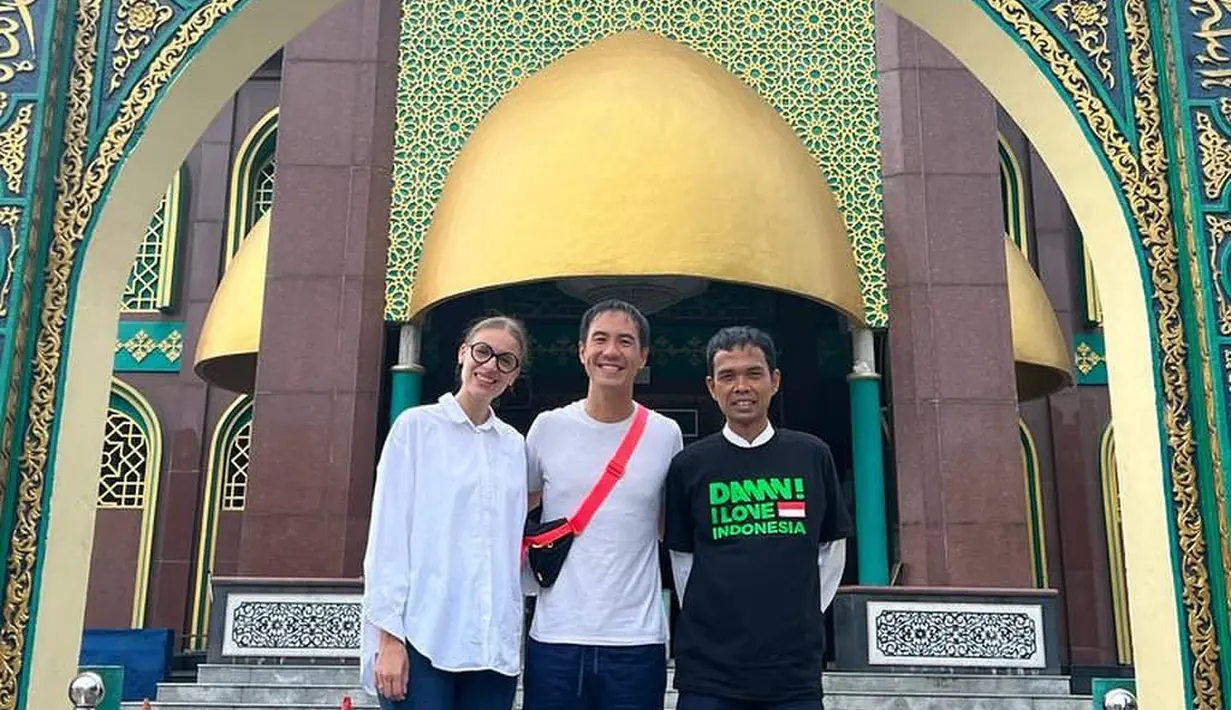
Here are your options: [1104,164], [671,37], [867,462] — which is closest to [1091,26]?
[1104,164]

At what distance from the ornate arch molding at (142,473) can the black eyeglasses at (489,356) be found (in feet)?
36.3

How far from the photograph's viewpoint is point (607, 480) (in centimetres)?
335

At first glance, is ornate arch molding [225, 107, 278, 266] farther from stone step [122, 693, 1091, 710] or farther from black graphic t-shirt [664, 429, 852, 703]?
black graphic t-shirt [664, 429, 852, 703]

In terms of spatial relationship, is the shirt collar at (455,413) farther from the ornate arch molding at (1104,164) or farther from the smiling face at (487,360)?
the ornate arch molding at (1104,164)

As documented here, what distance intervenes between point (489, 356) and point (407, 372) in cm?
734

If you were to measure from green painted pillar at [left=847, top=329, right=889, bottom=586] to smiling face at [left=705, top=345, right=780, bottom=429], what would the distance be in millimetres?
7195

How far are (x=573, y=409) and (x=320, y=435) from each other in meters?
6.88

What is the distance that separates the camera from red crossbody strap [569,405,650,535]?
3.32 meters

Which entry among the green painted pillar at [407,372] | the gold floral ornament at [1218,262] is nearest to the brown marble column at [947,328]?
the green painted pillar at [407,372]

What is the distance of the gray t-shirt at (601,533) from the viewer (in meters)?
3.28

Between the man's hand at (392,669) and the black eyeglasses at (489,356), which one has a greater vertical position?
the black eyeglasses at (489,356)

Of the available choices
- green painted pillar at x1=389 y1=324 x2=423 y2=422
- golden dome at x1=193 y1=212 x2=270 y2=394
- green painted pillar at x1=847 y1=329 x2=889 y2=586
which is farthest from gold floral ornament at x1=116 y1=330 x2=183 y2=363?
green painted pillar at x1=847 y1=329 x2=889 y2=586

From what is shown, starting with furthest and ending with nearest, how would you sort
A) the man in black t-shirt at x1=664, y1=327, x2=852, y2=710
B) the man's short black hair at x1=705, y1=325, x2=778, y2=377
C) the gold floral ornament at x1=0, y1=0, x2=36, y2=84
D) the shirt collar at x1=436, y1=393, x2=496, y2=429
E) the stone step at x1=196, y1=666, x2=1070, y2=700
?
1. the stone step at x1=196, y1=666, x2=1070, y2=700
2. the gold floral ornament at x1=0, y1=0, x2=36, y2=84
3. the man's short black hair at x1=705, y1=325, x2=778, y2=377
4. the shirt collar at x1=436, y1=393, x2=496, y2=429
5. the man in black t-shirt at x1=664, y1=327, x2=852, y2=710

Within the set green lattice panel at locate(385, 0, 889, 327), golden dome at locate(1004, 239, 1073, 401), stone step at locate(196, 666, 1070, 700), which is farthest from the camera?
golden dome at locate(1004, 239, 1073, 401)
